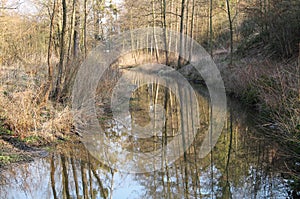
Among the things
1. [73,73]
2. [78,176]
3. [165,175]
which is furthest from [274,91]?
[78,176]

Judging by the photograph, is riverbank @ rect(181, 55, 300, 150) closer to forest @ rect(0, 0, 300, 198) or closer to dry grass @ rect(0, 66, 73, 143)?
forest @ rect(0, 0, 300, 198)

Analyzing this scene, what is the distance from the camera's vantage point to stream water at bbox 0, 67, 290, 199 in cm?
A: 504

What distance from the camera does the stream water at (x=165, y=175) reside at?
5.04 metres

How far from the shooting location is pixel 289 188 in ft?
16.3

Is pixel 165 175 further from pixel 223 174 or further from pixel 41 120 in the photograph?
pixel 41 120

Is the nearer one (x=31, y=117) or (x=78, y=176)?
(x=78, y=176)

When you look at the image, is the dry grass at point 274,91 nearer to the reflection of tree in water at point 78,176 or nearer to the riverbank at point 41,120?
the riverbank at point 41,120

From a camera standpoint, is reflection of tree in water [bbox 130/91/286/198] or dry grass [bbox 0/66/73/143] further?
dry grass [bbox 0/66/73/143]

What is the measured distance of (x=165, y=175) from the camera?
5777mm

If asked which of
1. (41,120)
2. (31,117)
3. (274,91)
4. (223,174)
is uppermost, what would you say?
(274,91)

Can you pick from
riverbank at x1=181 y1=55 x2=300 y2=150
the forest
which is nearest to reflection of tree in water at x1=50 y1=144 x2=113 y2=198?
the forest

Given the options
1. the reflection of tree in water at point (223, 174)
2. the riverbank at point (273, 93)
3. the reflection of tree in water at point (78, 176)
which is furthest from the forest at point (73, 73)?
the reflection of tree in water at point (78, 176)

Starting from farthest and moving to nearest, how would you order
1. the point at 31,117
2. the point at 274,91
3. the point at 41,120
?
the point at 274,91 < the point at 41,120 < the point at 31,117

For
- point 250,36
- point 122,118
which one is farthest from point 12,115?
point 250,36
